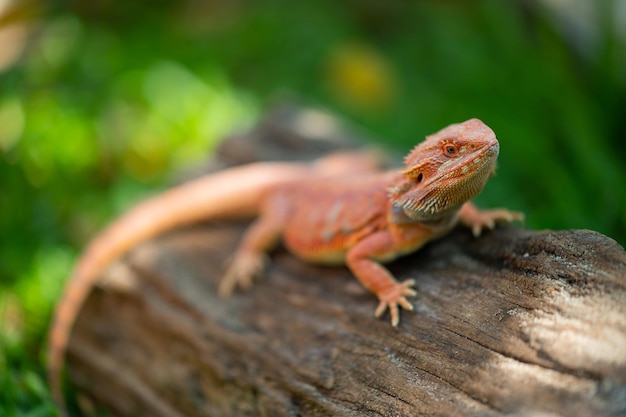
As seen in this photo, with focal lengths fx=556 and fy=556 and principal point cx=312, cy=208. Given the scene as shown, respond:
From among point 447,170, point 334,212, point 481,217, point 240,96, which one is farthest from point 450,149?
point 240,96

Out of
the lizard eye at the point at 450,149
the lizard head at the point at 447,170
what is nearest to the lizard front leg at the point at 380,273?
the lizard head at the point at 447,170

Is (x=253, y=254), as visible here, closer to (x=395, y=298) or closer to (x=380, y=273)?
(x=380, y=273)

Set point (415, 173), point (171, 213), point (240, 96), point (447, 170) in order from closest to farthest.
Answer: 1. point (447, 170)
2. point (415, 173)
3. point (171, 213)
4. point (240, 96)

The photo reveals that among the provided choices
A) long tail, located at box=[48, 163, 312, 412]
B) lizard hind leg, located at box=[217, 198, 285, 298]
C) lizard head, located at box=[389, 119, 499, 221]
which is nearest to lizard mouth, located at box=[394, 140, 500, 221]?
lizard head, located at box=[389, 119, 499, 221]

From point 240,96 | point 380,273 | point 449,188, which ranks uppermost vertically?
point 240,96

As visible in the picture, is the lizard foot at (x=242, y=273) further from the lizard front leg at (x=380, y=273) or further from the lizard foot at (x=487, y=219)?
the lizard foot at (x=487, y=219)

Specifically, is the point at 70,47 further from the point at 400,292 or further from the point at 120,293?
the point at 400,292

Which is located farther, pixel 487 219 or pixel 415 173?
pixel 487 219

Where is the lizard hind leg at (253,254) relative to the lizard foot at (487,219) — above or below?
Result: below
